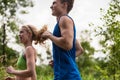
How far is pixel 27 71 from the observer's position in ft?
20.6

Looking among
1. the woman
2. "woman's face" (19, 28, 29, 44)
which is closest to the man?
the woman

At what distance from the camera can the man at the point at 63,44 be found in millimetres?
5500

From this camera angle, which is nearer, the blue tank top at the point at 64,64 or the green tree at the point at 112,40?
the blue tank top at the point at 64,64

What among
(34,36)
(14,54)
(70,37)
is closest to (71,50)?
(70,37)

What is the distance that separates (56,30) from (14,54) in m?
30.2

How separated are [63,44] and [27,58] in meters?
1.01

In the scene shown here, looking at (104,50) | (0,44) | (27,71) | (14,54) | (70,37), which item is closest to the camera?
(70,37)

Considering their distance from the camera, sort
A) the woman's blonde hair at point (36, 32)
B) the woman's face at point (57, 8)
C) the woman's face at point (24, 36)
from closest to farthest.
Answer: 1. the woman's face at point (57, 8)
2. the woman's blonde hair at point (36, 32)
3. the woman's face at point (24, 36)

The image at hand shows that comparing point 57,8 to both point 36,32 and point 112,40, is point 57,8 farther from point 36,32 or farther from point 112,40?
point 112,40

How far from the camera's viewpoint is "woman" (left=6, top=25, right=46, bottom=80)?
6289mm

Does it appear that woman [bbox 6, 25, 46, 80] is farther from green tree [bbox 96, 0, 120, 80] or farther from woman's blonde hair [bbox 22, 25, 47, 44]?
green tree [bbox 96, 0, 120, 80]

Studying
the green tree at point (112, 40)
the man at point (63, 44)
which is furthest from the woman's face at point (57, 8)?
the green tree at point (112, 40)

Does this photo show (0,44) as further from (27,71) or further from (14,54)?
(27,71)

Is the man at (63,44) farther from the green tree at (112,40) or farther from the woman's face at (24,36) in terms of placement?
the green tree at (112,40)
